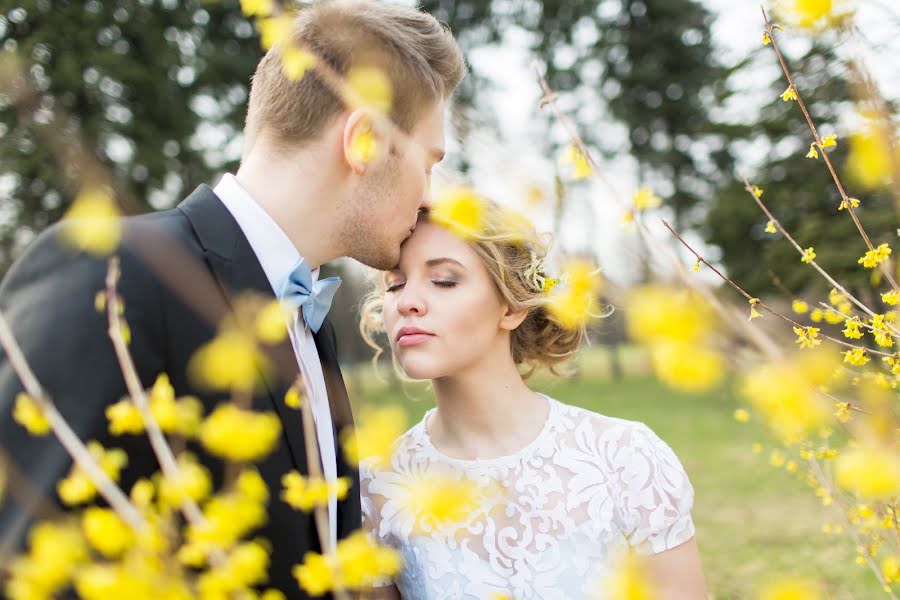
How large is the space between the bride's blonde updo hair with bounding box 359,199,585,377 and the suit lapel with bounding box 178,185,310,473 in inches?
25.0

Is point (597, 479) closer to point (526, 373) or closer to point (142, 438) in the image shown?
point (526, 373)

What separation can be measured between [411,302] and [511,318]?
0.46 meters

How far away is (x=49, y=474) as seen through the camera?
5.04 feet

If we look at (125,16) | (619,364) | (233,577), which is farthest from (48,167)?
(619,364)

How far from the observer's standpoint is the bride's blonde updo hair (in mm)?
2639

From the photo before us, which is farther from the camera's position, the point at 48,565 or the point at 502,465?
the point at 502,465

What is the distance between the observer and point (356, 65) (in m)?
2.24

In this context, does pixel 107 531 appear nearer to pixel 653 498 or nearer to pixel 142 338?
pixel 142 338

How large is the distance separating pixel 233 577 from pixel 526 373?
244cm

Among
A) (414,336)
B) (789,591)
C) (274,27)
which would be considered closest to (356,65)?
Result: (414,336)

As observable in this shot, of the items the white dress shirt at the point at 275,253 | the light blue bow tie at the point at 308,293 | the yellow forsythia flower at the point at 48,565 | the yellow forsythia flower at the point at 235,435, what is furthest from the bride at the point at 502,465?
the yellow forsythia flower at the point at 48,565

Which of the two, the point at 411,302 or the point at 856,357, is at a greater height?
the point at 856,357

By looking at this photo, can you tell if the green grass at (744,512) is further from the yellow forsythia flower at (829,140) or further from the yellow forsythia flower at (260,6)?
the yellow forsythia flower at (260,6)

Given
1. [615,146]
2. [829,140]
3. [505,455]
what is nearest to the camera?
[829,140]
